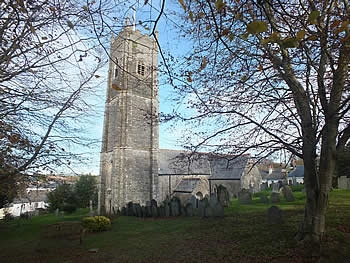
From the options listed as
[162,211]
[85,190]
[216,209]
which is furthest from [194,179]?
[85,190]

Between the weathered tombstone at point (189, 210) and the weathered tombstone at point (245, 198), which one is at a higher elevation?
the weathered tombstone at point (245, 198)

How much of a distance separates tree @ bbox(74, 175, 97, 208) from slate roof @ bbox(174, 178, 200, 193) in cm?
1307

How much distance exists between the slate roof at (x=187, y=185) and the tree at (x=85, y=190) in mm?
13070

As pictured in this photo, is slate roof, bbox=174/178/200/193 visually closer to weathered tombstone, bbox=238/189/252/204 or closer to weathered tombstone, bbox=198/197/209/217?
weathered tombstone, bbox=238/189/252/204

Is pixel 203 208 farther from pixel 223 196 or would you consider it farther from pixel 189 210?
pixel 223 196

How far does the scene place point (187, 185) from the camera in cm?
2600

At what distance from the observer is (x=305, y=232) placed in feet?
18.8

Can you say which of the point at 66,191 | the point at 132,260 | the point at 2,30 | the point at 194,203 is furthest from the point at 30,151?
the point at 66,191

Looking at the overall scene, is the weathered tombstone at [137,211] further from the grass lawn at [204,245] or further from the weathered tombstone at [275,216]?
the weathered tombstone at [275,216]

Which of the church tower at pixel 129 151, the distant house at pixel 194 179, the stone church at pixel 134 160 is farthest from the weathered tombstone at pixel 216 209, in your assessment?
the church tower at pixel 129 151

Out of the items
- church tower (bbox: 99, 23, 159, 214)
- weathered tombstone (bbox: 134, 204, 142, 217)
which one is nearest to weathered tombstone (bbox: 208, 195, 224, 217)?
weathered tombstone (bbox: 134, 204, 142, 217)

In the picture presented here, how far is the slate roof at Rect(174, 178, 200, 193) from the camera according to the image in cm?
2423

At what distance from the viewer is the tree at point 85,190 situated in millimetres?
32031

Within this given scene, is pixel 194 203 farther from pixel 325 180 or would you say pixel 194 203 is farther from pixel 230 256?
pixel 325 180
